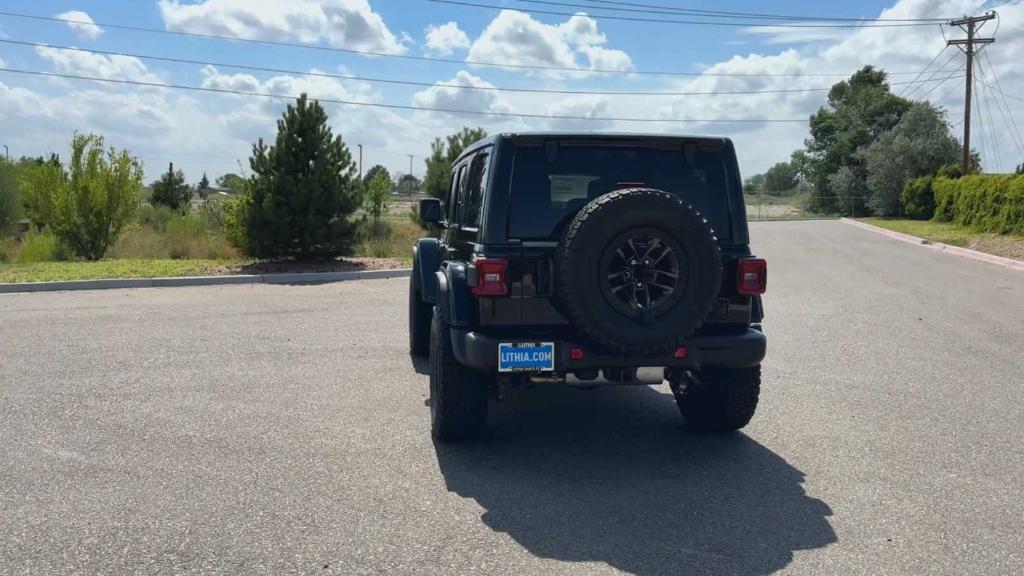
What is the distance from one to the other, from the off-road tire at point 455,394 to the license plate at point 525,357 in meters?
0.54

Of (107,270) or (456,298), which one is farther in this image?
(107,270)

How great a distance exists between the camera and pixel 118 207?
1973 centimetres

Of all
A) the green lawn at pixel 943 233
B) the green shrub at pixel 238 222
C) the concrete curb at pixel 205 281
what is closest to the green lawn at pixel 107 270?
the concrete curb at pixel 205 281

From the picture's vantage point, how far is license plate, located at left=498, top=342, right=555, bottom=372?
4.83 m

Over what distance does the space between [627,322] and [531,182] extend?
108 cm

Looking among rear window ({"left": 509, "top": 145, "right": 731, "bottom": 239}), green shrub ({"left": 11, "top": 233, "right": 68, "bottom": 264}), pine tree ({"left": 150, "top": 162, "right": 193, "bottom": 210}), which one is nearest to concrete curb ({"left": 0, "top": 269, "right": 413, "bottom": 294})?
green shrub ({"left": 11, "top": 233, "right": 68, "bottom": 264})

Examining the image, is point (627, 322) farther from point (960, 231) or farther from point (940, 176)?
point (940, 176)

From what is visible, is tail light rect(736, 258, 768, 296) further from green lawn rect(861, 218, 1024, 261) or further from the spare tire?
green lawn rect(861, 218, 1024, 261)

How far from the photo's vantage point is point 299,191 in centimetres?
1725

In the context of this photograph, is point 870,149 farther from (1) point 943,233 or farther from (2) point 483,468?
(2) point 483,468

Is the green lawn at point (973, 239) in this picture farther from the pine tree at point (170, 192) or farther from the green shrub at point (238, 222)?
the pine tree at point (170, 192)

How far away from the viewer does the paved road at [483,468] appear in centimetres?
391

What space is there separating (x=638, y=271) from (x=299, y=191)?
13.5 m

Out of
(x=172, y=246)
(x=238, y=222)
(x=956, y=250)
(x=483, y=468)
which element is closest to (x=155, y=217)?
(x=172, y=246)
